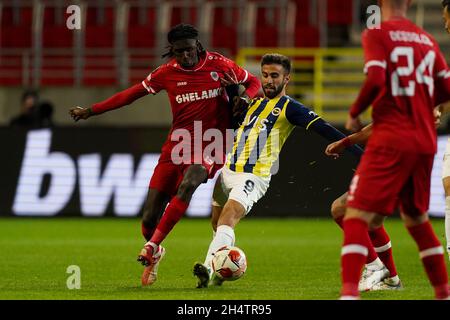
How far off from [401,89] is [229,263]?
2.50 meters

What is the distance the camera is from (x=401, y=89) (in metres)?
6.64

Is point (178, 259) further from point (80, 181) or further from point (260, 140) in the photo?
point (80, 181)

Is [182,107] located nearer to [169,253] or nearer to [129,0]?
[169,253]

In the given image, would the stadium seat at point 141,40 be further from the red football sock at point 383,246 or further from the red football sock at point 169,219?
the red football sock at point 383,246

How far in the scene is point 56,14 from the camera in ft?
74.6

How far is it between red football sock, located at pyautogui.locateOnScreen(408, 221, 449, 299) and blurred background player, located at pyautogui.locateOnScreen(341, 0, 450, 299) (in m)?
0.30

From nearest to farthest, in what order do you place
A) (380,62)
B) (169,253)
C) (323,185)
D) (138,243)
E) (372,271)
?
(380,62) → (372,271) → (169,253) → (138,243) → (323,185)

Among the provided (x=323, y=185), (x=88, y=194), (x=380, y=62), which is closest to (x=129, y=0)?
(x=88, y=194)

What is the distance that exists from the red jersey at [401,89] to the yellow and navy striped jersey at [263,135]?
2379 millimetres

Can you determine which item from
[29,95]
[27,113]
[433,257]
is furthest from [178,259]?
[29,95]

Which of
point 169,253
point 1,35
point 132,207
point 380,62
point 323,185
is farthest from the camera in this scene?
point 1,35

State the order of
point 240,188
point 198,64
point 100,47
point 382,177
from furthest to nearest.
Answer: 1. point 100,47
2. point 198,64
3. point 240,188
4. point 382,177

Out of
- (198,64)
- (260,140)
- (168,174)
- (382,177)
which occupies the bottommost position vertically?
(168,174)
